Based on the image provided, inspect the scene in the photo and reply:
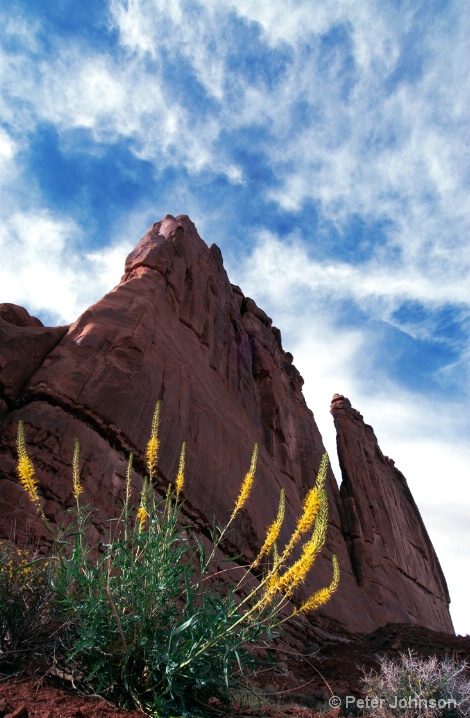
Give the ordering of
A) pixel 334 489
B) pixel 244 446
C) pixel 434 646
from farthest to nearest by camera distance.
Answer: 1. pixel 334 489
2. pixel 244 446
3. pixel 434 646

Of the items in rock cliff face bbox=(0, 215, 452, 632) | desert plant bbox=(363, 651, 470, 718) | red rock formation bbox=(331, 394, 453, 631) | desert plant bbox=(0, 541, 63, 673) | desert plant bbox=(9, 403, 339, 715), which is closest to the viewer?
desert plant bbox=(9, 403, 339, 715)

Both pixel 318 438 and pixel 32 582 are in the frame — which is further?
pixel 318 438

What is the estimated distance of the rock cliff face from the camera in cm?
1105

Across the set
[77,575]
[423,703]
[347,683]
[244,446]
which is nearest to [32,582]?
[77,575]

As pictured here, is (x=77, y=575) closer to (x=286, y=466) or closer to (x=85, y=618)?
(x=85, y=618)

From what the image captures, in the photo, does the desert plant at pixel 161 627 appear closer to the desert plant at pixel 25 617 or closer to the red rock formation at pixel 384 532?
the desert plant at pixel 25 617

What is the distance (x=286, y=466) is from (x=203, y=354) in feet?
33.0

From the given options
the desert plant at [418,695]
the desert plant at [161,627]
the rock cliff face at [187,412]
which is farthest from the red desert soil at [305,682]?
the rock cliff face at [187,412]

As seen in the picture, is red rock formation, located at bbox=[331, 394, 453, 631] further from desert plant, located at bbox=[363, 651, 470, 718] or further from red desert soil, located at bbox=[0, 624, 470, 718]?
desert plant, located at bbox=[363, 651, 470, 718]

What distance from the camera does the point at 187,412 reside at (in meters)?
15.7

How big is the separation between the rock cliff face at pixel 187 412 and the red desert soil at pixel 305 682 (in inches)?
126

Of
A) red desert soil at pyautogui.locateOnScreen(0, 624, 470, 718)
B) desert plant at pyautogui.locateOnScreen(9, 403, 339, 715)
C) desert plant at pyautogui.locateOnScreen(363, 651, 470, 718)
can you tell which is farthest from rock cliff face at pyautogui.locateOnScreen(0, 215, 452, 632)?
desert plant at pyautogui.locateOnScreen(363, 651, 470, 718)

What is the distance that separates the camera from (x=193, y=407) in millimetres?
16281

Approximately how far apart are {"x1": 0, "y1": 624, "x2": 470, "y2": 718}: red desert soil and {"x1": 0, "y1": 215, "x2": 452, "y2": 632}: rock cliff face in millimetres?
3204
